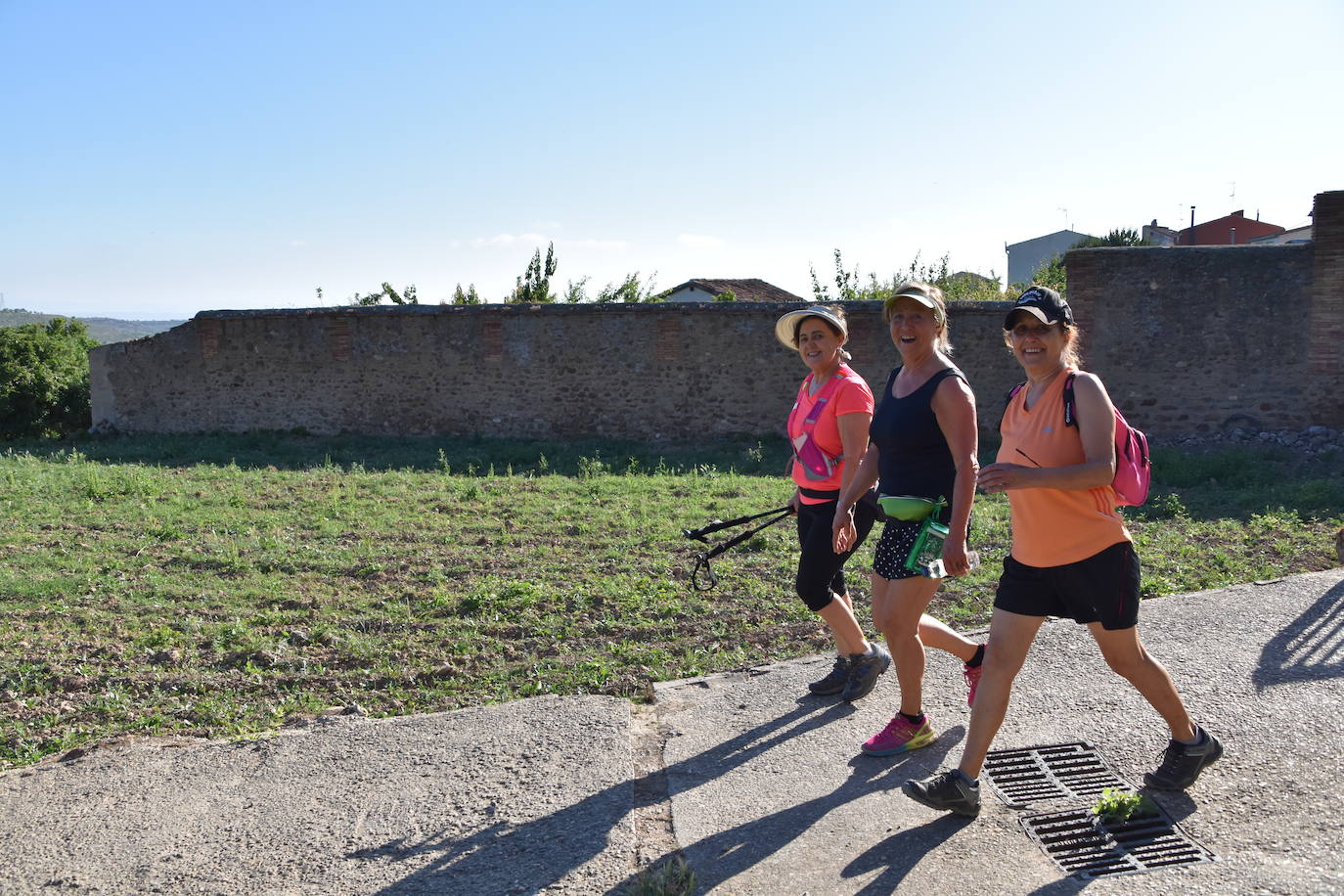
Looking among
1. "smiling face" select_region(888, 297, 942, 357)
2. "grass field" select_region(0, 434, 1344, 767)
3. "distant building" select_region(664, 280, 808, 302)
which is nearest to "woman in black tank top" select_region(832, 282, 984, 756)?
"smiling face" select_region(888, 297, 942, 357)

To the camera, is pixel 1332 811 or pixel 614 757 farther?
pixel 614 757

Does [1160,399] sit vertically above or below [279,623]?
above

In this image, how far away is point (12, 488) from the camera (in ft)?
35.4

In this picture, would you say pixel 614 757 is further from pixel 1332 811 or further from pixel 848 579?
pixel 848 579

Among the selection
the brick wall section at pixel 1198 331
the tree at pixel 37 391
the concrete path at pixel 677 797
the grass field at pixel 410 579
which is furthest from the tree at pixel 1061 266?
the tree at pixel 37 391

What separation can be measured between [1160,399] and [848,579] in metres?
9.41

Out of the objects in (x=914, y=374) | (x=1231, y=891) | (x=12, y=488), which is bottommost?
(x=1231, y=891)

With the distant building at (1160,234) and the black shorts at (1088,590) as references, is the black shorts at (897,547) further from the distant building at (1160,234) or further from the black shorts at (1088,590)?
the distant building at (1160,234)

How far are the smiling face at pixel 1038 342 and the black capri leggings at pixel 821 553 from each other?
3.28ft

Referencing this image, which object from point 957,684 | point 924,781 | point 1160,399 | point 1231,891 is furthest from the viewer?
point 1160,399

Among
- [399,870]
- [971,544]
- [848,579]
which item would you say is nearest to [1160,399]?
[971,544]

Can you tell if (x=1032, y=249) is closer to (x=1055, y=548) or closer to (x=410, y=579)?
(x=410, y=579)

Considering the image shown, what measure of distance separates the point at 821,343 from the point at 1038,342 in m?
1.03

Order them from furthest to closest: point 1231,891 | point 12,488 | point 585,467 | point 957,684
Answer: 1. point 585,467
2. point 12,488
3. point 957,684
4. point 1231,891
